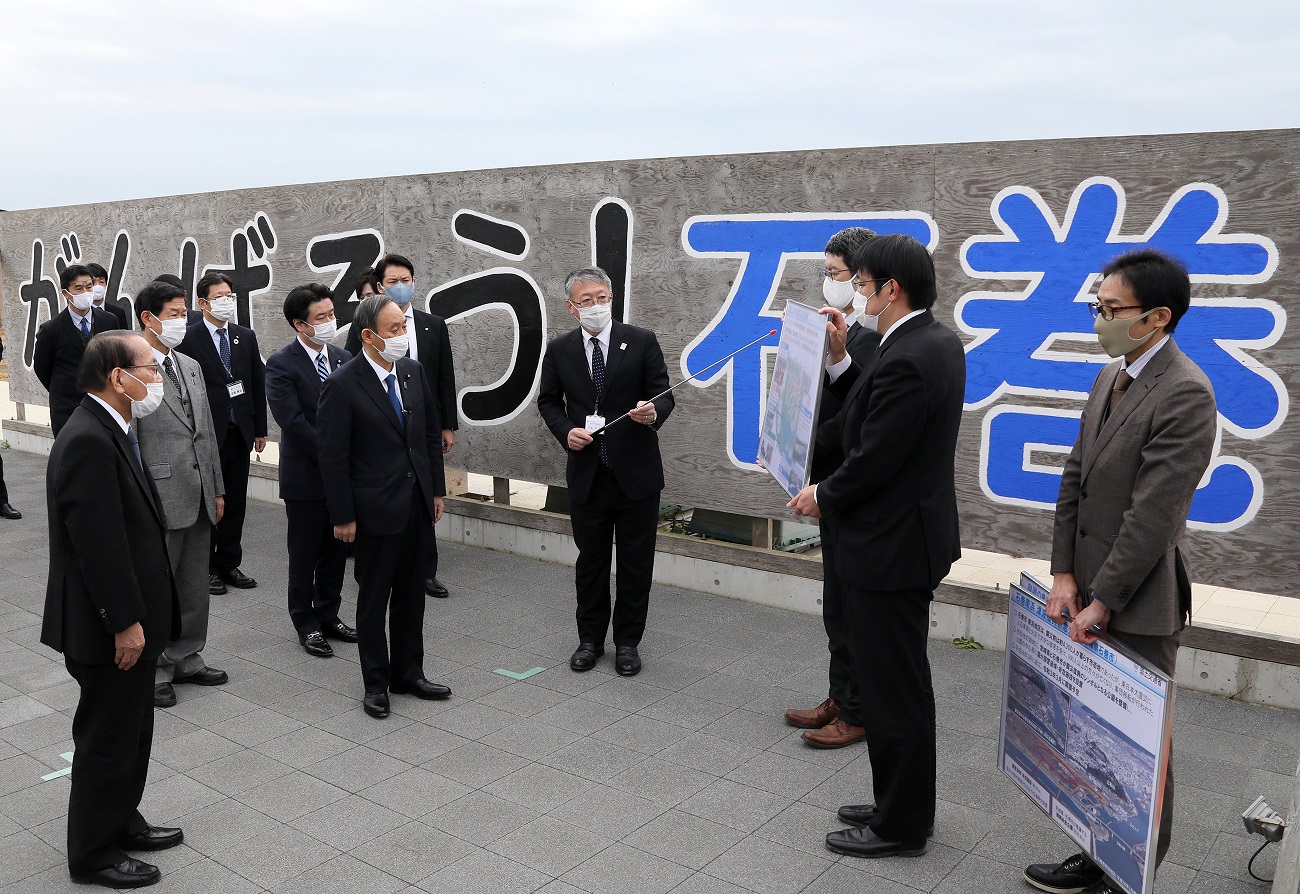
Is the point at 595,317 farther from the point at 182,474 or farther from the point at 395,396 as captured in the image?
the point at 182,474

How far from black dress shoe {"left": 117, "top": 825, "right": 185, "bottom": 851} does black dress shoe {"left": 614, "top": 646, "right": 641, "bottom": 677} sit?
6.84 ft

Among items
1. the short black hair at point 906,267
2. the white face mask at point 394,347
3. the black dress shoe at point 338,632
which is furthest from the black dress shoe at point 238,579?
the short black hair at point 906,267

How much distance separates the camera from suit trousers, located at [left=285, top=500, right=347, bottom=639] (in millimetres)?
5371

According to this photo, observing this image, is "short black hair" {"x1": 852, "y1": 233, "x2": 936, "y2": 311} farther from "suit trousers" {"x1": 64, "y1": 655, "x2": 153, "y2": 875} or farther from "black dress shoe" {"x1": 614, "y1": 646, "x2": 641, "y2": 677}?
"suit trousers" {"x1": 64, "y1": 655, "x2": 153, "y2": 875}

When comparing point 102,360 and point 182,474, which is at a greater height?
point 102,360

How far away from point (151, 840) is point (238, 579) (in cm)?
328

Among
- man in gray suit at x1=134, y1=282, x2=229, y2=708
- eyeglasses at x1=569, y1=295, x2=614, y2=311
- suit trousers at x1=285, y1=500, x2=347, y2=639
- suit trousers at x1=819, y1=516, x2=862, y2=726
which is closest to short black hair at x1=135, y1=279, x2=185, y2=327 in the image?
man in gray suit at x1=134, y1=282, x2=229, y2=708

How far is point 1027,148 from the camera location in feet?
15.7

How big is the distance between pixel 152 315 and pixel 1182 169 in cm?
471

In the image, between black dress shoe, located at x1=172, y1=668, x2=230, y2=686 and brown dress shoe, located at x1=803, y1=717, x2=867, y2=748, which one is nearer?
brown dress shoe, located at x1=803, y1=717, x2=867, y2=748

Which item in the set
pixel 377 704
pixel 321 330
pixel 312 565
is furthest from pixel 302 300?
pixel 377 704

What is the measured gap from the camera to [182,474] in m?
4.66

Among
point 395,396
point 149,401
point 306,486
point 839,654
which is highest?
point 149,401

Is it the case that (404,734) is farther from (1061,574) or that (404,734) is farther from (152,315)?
(1061,574)
